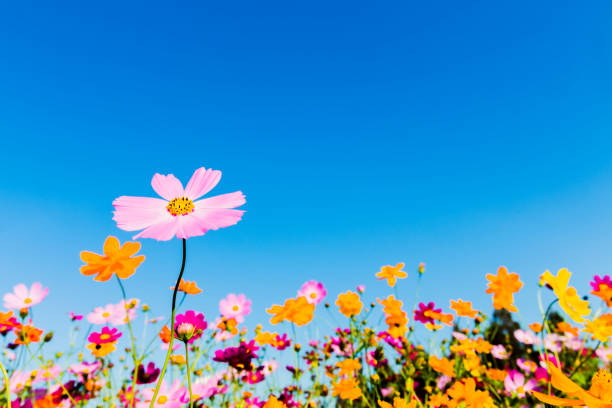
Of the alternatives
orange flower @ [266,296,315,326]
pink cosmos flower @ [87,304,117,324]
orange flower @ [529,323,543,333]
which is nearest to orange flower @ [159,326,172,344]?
orange flower @ [266,296,315,326]

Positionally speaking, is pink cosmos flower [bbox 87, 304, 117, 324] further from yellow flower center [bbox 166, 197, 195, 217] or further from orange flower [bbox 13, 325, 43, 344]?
yellow flower center [bbox 166, 197, 195, 217]

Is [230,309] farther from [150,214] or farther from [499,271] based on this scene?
[150,214]

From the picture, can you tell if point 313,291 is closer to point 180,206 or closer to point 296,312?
point 296,312

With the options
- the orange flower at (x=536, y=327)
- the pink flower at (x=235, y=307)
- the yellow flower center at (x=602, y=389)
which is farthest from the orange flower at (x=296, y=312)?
the orange flower at (x=536, y=327)

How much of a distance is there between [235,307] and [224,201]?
4.69 ft

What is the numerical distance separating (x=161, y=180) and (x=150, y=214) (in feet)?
0.42

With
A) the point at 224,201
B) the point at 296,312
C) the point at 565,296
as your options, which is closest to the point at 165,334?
the point at 296,312

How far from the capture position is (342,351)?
2.01m

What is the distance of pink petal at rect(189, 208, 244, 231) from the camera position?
0.55 metres

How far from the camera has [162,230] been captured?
573 millimetres

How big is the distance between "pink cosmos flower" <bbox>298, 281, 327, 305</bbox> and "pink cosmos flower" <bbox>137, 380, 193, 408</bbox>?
72 centimetres

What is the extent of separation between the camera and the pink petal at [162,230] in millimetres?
542

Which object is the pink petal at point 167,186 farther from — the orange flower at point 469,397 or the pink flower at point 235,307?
the pink flower at point 235,307

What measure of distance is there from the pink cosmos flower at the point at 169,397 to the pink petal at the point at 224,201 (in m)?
0.69
